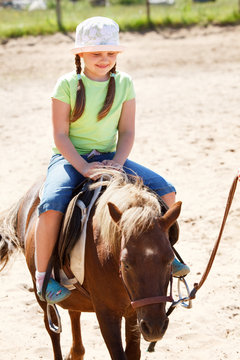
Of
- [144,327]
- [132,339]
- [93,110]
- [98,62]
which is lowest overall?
[132,339]

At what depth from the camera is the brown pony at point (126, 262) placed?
97.8 inches

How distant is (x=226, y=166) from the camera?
6.81 metres

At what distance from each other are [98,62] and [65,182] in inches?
27.7

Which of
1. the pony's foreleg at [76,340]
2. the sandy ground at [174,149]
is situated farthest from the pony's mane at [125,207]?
the sandy ground at [174,149]

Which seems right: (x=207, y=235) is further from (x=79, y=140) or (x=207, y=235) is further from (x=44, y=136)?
(x=44, y=136)

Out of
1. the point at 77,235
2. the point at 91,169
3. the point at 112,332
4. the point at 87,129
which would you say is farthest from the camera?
the point at 87,129

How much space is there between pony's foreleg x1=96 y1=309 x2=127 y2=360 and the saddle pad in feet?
0.77

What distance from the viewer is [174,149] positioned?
24.6 ft

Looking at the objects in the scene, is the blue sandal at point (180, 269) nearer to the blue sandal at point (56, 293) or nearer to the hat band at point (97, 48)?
the blue sandal at point (56, 293)

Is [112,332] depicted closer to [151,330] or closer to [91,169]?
[151,330]

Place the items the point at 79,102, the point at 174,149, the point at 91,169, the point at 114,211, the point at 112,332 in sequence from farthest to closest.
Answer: the point at 174,149, the point at 79,102, the point at 91,169, the point at 112,332, the point at 114,211

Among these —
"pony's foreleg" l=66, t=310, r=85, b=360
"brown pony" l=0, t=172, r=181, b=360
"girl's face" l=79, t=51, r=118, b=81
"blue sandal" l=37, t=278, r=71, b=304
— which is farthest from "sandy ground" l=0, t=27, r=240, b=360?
"girl's face" l=79, t=51, r=118, b=81

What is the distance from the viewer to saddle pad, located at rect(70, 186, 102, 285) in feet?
9.62

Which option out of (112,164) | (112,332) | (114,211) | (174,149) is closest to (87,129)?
(112,164)
